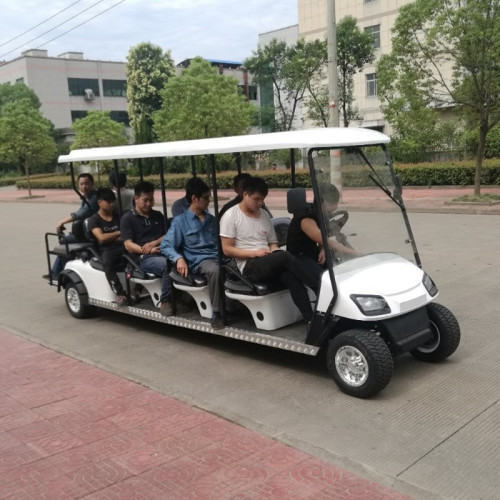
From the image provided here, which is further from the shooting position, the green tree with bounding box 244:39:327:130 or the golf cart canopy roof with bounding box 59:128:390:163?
the green tree with bounding box 244:39:327:130

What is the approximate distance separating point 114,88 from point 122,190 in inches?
2527

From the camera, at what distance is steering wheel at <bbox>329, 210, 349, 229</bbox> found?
4688 mm

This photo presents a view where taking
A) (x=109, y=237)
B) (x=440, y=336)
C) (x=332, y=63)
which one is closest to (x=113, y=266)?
(x=109, y=237)

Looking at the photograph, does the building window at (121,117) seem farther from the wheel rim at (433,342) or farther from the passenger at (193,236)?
the wheel rim at (433,342)

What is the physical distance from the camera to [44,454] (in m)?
3.76

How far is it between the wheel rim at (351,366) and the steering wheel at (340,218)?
98 centimetres

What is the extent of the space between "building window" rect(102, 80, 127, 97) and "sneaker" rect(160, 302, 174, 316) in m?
65.0

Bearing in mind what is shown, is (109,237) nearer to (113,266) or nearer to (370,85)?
→ (113,266)

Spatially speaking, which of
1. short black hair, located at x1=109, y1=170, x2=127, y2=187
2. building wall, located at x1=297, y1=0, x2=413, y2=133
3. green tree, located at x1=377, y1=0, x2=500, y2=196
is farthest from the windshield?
building wall, located at x1=297, y1=0, x2=413, y2=133

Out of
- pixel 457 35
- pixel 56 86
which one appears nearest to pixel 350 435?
pixel 457 35

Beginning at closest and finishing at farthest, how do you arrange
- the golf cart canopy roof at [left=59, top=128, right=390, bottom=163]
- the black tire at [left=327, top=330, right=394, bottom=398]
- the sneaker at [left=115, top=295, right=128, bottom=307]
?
the black tire at [left=327, top=330, right=394, bottom=398], the golf cart canopy roof at [left=59, top=128, right=390, bottom=163], the sneaker at [left=115, top=295, right=128, bottom=307]

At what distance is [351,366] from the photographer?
4387mm

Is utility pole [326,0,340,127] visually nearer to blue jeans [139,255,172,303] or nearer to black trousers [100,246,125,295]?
black trousers [100,246,125,295]

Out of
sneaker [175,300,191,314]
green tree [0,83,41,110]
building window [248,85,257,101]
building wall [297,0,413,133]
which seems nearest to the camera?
sneaker [175,300,191,314]
